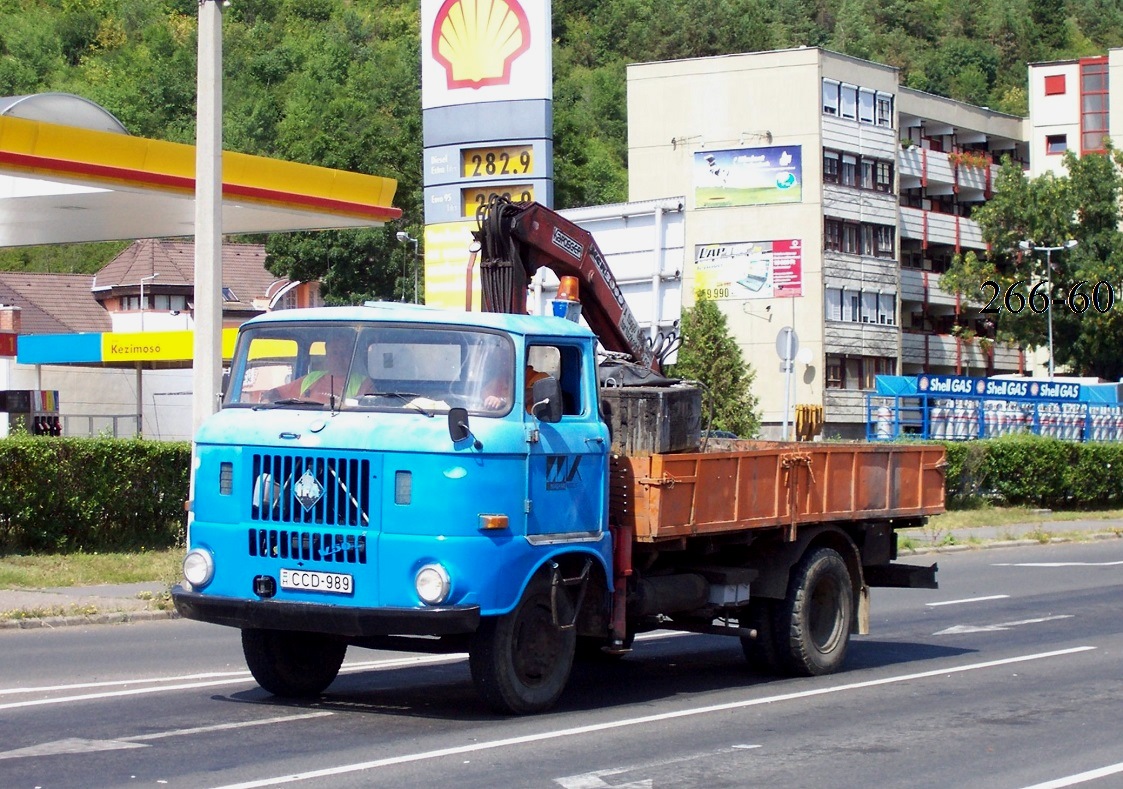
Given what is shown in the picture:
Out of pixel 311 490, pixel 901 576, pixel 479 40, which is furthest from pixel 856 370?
pixel 311 490

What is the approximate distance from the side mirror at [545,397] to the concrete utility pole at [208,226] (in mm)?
7580

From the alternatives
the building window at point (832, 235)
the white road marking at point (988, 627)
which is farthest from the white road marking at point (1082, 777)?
the building window at point (832, 235)

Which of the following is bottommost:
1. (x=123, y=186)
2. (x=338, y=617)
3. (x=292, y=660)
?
(x=292, y=660)

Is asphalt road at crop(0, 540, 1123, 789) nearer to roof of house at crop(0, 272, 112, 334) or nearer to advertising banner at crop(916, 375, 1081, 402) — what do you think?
advertising banner at crop(916, 375, 1081, 402)

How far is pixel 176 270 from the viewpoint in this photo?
7769 centimetres

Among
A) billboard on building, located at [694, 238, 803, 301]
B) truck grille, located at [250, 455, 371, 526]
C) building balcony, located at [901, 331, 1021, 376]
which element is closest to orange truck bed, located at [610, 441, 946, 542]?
truck grille, located at [250, 455, 371, 526]

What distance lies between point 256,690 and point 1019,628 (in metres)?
8.57

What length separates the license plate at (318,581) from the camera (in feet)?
30.5

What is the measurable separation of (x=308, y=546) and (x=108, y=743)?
1.61 meters

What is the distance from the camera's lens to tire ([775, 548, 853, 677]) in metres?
12.2

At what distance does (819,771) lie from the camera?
854cm

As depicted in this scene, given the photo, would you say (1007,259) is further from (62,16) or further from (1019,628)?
(62,16)

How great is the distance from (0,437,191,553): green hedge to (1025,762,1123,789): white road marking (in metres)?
14.7

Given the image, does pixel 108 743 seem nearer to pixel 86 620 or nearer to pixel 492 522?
pixel 492 522
